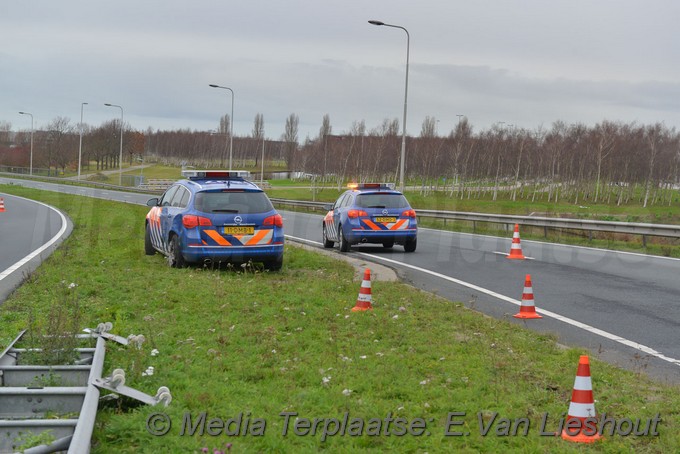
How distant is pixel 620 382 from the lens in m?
5.81

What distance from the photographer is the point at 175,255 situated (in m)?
12.7

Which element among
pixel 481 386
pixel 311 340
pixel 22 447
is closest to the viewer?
pixel 22 447

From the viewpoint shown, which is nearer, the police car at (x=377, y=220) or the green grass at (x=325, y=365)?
the green grass at (x=325, y=365)

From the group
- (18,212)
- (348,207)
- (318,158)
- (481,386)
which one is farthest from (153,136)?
(481,386)

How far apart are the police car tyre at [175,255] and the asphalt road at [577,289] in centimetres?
381

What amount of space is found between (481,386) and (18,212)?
28333mm

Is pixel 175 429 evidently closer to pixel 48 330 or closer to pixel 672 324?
pixel 48 330

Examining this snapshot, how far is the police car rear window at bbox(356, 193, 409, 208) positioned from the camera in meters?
17.7

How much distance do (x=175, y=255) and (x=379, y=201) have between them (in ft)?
20.6

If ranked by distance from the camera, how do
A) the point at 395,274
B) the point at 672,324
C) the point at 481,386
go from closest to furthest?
the point at 481,386 < the point at 672,324 < the point at 395,274

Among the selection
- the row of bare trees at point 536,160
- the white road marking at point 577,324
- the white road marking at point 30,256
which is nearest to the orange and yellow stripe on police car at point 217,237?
the white road marking at point 30,256

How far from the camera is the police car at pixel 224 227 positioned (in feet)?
40.3

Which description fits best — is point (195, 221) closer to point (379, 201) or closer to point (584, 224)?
point (379, 201)

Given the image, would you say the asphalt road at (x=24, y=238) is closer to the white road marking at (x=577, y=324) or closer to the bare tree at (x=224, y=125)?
the white road marking at (x=577, y=324)
